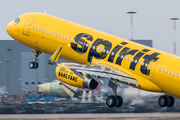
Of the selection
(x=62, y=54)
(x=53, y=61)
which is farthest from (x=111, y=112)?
(x=53, y=61)

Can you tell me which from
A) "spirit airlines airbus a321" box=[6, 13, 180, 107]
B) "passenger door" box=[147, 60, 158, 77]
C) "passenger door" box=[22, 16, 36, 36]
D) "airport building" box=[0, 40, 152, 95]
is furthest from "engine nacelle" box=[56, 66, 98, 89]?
"airport building" box=[0, 40, 152, 95]

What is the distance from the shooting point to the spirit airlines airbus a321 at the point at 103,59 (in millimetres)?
30219

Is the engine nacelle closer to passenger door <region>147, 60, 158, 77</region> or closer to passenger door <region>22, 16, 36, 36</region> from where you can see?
passenger door <region>147, 60, 158, 77</region>

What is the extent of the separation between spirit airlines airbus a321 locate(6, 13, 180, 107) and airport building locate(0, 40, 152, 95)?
139ft

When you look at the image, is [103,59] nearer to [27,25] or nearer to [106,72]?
[106,72]

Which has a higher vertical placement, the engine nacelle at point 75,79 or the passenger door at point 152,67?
the passenger door at point 152,67

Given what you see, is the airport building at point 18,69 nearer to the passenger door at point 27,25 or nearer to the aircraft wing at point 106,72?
the passenger door at point 27,25

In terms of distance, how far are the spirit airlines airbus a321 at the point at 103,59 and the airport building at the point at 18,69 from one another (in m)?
42.4

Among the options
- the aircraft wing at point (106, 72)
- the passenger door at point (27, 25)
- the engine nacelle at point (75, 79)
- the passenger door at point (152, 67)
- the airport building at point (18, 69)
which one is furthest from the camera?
the airport building at point (18, 69)

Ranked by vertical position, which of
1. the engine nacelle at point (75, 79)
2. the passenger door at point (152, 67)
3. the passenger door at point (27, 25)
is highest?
the passenger door at point (27, 25)

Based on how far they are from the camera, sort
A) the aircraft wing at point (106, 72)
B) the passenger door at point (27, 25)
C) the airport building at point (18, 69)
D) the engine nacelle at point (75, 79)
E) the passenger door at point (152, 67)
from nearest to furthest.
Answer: the passenger door at point (152, 67)
the aircraft wing at point (106, 72)
the engine nacelle at point (75, 79)
the passenger door at point (27, 25)
the airport building at point (18, 69)

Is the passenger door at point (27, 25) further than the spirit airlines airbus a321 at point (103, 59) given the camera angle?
Yes

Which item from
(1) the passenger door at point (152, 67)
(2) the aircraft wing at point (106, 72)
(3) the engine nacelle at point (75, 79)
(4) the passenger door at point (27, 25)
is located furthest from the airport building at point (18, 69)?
(1) the passenger door at point (152, 67)

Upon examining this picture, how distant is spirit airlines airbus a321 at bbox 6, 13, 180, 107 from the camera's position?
3022 cm
